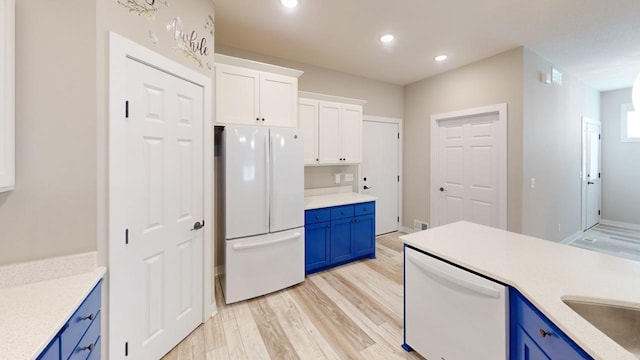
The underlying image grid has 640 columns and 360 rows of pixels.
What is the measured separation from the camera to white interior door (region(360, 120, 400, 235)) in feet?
13.9

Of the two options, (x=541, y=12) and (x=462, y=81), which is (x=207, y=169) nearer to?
(x=541, y=12)

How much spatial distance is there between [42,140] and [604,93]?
8211mm

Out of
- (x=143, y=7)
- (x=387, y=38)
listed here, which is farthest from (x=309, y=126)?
(x=143, y=7)

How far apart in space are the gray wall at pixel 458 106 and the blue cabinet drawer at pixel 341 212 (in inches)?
69.9

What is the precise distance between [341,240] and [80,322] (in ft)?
8.13

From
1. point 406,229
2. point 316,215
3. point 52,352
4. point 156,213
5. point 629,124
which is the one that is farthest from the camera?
point 629,124

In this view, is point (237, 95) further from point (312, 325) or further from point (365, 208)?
point (312, 325)

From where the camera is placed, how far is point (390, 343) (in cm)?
188

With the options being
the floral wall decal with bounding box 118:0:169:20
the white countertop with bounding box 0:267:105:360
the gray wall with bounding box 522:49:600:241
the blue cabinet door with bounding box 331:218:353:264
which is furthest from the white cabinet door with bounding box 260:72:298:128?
the gray wall with bounding box 522:49:600:241

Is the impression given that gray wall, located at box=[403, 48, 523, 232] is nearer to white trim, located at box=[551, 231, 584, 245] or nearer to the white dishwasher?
white trim, located at box=[551, 231, 584, 245]

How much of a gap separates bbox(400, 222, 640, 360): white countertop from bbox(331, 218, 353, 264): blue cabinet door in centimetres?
144

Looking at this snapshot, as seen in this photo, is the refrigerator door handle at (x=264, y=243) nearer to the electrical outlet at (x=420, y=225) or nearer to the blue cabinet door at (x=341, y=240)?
the blue cabinet door at (x=341, y=240)

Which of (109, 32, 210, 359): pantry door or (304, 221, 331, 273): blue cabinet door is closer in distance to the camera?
(109, 32, 210, 359): pantry door

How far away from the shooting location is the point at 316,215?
294 cm
